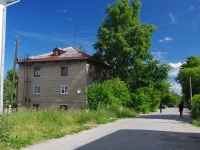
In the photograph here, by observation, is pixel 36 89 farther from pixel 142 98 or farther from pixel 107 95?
pixel 142 98

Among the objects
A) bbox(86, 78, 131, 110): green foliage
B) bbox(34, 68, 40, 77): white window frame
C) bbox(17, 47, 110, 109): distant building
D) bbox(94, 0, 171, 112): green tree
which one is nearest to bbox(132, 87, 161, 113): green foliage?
bbox(94, 0, 171, 112): green tree

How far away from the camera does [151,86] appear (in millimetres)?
34625

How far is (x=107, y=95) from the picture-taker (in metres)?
26.5

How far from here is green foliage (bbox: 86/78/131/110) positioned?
26.5 metres

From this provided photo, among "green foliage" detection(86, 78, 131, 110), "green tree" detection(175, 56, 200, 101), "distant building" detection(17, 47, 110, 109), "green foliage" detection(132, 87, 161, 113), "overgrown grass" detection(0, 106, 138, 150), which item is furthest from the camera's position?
"green tree" detection(175, 56, 200, 101)

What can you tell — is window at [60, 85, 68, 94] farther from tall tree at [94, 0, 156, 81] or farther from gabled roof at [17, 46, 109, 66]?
tall tree at [94, 0, 156, 81]

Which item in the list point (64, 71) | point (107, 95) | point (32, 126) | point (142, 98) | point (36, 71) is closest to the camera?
point (32, 126)

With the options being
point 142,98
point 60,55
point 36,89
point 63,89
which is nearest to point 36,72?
point 36,89

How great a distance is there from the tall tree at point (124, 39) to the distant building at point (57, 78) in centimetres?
270

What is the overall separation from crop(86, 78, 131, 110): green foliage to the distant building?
4.50 m

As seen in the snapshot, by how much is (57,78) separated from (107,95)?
1077cm

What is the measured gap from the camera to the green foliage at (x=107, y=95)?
2652 centimetres

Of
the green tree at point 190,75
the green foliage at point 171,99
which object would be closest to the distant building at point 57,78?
the green tree at point 190,75

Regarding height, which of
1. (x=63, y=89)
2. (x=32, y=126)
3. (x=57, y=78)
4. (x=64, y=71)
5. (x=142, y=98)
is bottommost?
(x=32, y=126)
